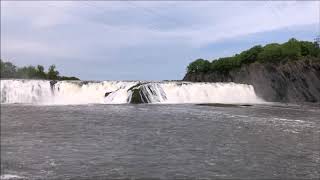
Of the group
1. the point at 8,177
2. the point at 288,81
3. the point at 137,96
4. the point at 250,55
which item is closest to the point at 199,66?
the point at 250,55

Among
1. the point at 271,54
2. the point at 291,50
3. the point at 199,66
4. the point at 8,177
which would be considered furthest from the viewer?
the point at 199,66

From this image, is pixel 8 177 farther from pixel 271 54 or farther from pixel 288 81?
pixel 271 54

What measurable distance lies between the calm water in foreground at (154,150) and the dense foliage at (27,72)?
1551 inches

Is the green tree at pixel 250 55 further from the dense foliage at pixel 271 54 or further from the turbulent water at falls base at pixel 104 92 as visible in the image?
the turbulent water at falls base at pixel 104 92

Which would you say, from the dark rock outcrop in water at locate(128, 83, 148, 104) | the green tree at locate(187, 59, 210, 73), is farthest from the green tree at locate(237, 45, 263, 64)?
the dark rock outcrop in water at locate(128, 83, 148, 104)

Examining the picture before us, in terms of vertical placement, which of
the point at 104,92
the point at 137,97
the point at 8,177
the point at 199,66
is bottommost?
the point at 8,177

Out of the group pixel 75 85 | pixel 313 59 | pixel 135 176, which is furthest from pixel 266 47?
pixel 135 176

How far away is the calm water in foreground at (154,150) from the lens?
574 inches

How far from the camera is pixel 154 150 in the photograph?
59.8 ft

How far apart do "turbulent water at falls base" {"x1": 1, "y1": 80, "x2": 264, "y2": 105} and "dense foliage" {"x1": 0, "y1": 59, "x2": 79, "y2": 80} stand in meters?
16.1

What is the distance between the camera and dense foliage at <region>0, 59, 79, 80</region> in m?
64.9

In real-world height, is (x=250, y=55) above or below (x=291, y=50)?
below

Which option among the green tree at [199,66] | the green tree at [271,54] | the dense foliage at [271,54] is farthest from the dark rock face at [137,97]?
the green tree at [199,66]

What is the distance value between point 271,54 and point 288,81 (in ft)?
25.8
